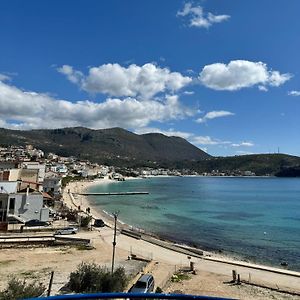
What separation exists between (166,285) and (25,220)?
24202mm

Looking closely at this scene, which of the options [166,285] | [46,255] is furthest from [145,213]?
[166,285]

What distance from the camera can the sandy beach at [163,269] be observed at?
2241cm

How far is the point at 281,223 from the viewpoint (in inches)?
2472

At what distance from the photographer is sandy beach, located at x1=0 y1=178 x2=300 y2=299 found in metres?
22.4

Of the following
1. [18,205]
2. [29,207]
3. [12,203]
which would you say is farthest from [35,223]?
[12,203]

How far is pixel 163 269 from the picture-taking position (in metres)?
26.4

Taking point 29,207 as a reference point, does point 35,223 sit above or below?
below

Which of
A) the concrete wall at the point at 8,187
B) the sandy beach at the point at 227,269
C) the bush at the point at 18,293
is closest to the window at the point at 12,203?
the concrete wall at the point at 8,187

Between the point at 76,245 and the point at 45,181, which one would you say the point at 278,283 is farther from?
the point at 45,181

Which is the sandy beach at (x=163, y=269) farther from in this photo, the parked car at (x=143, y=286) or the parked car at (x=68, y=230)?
the parked car at (x=68, y=230)

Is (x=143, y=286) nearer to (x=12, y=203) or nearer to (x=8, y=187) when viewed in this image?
(x=12, y=203)

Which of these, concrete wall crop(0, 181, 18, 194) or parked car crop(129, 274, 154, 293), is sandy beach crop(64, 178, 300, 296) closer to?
parked car crop(129, 274, 154, 293)

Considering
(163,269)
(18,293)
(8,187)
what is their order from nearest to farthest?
(18,293) → (163,269) → (8,187)

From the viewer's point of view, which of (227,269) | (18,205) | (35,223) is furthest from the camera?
(18,205)
